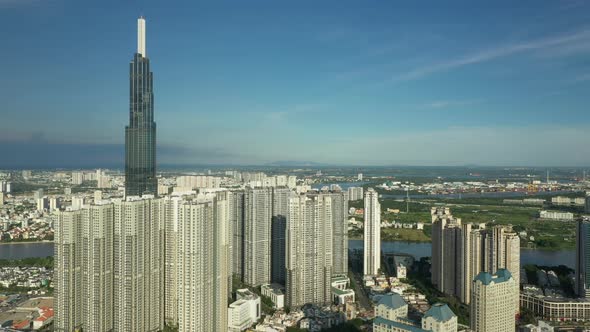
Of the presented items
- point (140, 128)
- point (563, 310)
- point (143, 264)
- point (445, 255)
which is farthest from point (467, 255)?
point (140, 128)

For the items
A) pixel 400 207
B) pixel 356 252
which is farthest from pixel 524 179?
pixel 356 252

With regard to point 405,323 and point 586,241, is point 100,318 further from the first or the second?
point 586,241

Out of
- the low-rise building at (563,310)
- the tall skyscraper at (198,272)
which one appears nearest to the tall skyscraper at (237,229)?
the tall skyscraper at (198,272)

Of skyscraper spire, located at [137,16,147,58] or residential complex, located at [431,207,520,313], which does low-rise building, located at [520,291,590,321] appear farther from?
skyscraper spire, located at [137,16,147,58]

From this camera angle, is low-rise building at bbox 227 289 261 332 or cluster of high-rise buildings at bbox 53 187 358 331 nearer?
cluster of high-rise buildings at bbox 53 187 358 331

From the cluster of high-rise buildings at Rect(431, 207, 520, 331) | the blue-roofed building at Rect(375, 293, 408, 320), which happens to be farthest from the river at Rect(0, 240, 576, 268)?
the blue-roofed building at Rect(375, 293, 408, 320)

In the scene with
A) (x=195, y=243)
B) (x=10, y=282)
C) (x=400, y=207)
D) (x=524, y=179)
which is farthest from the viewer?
(x=524, y=179)
